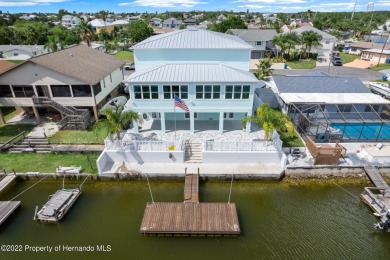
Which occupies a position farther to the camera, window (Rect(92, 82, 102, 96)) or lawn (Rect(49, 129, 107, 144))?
window (Rect(92, 82, 102, 96))

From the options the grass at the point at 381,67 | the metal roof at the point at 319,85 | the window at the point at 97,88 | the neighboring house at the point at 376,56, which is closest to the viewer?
the window at the point at 97,88

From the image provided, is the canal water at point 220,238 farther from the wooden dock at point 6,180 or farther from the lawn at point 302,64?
the lawn at point 302,64

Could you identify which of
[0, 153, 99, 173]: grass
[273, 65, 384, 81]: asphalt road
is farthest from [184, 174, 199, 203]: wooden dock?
[273, 65, 384, 81]: asphalt road

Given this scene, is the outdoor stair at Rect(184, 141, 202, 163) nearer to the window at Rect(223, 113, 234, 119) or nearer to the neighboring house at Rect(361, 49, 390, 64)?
the window at Rect(223, 113, 234, 119)

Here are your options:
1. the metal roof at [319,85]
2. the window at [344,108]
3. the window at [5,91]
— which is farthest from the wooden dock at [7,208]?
the window at [344,108]

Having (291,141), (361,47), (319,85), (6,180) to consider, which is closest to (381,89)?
(319,85)

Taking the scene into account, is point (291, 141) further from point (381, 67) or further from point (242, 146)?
point (381, 67)

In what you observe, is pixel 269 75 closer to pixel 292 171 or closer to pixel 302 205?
pixel 292 171
